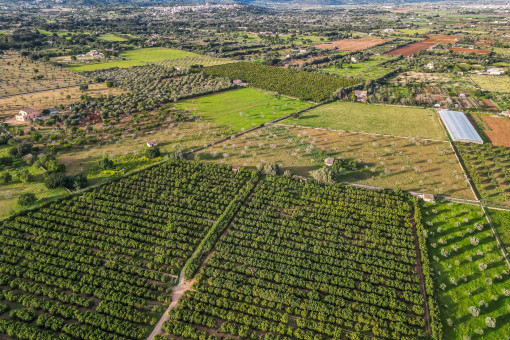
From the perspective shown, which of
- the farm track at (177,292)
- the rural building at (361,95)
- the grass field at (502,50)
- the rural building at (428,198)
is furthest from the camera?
the grass field at (502,50)

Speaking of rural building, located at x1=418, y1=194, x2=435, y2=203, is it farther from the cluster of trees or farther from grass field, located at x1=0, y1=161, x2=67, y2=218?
grass field, located at x1=0, y1=161, x2=67, y2=218

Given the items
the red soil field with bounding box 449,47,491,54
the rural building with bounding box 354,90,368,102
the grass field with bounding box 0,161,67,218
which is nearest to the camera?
the grass field with bounding box 0,161,67,218

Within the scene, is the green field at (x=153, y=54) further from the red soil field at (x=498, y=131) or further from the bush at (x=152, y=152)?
the red soil field at (x=498, y=131)

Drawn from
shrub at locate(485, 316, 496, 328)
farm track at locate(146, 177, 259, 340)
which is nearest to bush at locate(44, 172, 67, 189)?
farm track at locate(146, 177, 259, 340)

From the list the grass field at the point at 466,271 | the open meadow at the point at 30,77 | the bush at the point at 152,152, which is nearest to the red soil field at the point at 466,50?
the grass field at the point at 466,271

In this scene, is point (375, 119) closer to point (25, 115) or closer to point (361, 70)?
point (361, 70)

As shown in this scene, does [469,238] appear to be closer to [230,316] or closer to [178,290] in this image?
[230,316]
